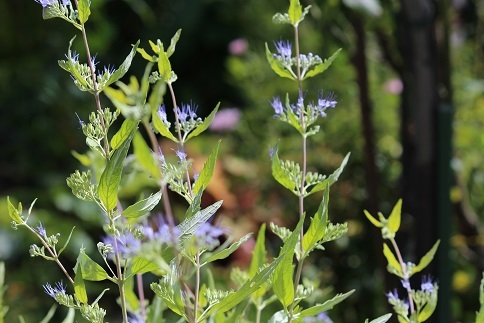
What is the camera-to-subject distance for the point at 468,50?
2.43 m

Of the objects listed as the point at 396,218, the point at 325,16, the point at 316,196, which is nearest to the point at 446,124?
the point at 325,16

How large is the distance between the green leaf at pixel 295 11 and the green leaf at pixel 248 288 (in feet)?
0.63

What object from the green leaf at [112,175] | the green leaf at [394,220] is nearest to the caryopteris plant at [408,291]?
the green leaf at [394,220]

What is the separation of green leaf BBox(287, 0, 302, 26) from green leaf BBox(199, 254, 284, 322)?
19cm

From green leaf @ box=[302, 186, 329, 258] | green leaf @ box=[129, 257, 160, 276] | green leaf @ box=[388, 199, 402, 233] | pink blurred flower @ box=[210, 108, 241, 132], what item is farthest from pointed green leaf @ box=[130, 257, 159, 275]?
pink blurred flower @ box=[210, 108, 241, 132]

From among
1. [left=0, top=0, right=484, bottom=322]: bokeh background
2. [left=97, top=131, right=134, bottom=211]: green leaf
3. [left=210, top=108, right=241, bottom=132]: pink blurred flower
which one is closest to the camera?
[left=97, top=131, right=134, bottom=211]: green leaf

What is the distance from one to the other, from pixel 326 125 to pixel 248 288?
1.60 meters

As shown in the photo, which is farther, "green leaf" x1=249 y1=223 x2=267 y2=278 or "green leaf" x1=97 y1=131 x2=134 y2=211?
"green leaf" x1=249 y1=223 x2=267 y2=278

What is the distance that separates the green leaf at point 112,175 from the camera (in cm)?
54

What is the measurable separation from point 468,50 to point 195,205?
2.02 meters

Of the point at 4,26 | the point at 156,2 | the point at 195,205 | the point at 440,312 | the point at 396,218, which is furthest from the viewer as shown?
the point at 156,2

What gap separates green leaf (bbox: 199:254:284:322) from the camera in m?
0.55

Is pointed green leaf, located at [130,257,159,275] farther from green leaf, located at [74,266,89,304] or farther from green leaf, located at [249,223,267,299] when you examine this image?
green leaf, located at [249,223,267,299]

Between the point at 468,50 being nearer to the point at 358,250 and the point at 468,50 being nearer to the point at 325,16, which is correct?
the point at 358,250
